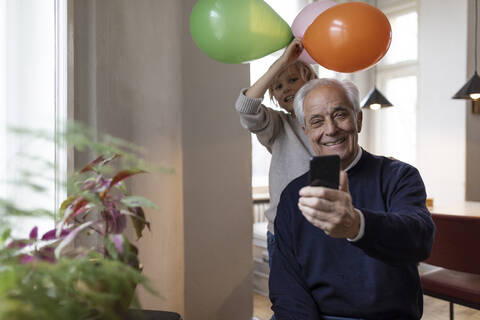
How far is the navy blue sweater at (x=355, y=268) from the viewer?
49.6 inches

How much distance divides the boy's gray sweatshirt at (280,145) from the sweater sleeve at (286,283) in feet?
1.23

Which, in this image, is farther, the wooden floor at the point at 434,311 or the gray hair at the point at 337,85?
the wooden floor at the point at 434,311

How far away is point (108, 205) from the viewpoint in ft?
2.44

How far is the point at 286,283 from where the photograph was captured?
1357 mm

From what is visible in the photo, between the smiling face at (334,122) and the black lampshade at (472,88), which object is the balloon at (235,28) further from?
the black lampshade at (472,88)

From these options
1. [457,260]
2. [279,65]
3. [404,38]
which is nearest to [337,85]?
[279,65]

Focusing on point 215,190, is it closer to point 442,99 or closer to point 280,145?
point 280,145

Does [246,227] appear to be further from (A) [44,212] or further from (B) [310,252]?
(A) [44,212]

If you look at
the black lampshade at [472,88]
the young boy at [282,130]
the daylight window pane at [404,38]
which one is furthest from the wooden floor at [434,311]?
the daylight window pane at [404,38]

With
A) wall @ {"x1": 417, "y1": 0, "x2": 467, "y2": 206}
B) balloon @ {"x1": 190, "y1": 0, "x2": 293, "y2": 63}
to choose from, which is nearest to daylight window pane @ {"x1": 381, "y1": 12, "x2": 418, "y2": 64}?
wall @ {"x1": 417, "y1": 0, "x2": 467, "y2": 206}

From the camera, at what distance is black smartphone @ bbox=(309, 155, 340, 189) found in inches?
35.6

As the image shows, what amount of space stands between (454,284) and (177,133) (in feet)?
5.55

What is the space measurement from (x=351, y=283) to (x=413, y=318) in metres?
0.22

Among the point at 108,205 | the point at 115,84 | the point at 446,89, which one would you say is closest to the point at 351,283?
the point at 108,205
